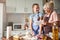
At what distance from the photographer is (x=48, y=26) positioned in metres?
1.15

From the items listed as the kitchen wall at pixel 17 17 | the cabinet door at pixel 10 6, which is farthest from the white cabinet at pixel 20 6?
the kitchen wall at pixel 17 17

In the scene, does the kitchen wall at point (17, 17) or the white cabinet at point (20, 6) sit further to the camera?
the kitchen wall at point (17, 17)

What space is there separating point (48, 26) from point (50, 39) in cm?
17

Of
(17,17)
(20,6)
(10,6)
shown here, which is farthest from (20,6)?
(17,17)

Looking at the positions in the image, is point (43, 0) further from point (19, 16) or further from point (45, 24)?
point (45, 24)

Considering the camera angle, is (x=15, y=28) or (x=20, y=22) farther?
(x=20, y=22)

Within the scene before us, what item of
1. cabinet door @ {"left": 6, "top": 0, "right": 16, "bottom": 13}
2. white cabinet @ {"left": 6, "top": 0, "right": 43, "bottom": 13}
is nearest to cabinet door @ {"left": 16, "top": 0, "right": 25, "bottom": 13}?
white cabinet @ {"left": 6, "top": 0, "right": 43, "bottom": 13}

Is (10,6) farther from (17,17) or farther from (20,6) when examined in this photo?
(17,17)

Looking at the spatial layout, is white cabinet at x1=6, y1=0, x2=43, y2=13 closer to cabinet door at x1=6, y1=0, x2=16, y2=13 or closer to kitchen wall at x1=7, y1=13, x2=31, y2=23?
cabinet door at x1=6, y1=0, x2=16, y2=13

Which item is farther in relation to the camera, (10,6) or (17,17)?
(17,17)

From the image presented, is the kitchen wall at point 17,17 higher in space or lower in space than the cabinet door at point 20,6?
lower

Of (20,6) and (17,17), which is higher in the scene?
(20,6)

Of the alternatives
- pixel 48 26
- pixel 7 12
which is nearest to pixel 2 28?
pixel 7 12

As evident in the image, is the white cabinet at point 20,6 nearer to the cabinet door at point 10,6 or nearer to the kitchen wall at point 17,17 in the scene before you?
the cabinet door at point 10,6
